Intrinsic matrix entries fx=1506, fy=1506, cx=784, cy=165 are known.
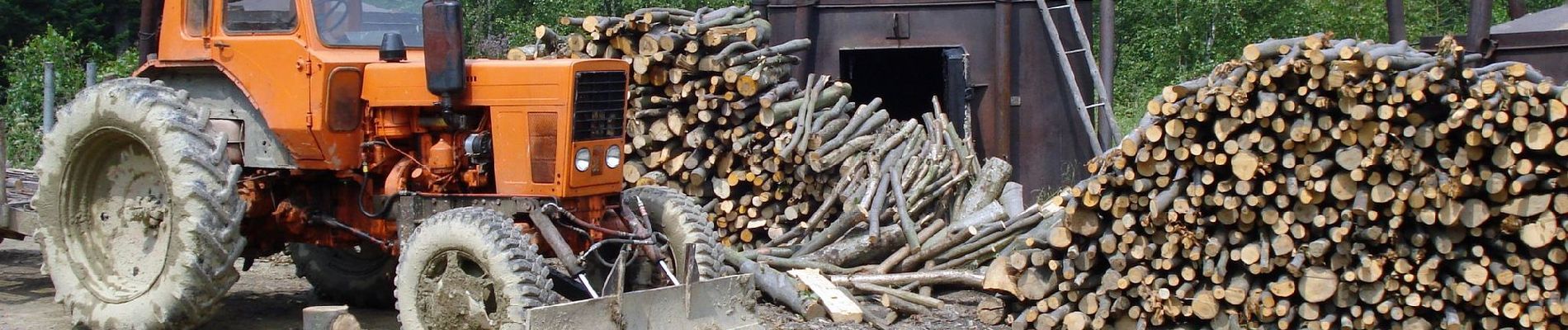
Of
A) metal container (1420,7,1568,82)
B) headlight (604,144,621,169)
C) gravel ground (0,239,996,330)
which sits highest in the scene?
metal container (1420,7,1568,82)

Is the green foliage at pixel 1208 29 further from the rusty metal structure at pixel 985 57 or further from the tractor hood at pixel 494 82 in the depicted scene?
the tractor hood at pixel 494 82

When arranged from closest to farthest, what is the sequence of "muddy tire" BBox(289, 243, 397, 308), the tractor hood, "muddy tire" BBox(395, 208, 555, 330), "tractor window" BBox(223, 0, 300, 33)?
1. "muddy tire" BBox(395, 208, 555, 330)
2. the tractor hood
3. "tractor window" BBox(223, 0, 300, 33)
4. "muddy tire" BBox(289, 243, 397, 308)

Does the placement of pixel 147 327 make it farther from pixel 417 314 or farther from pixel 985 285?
pixel 985 285

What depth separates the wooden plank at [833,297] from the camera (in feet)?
27.2

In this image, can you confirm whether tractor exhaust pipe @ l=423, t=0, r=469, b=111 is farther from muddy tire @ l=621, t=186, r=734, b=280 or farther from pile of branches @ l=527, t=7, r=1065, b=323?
pile of branches @ l=527, t=7, r=1065, b=323

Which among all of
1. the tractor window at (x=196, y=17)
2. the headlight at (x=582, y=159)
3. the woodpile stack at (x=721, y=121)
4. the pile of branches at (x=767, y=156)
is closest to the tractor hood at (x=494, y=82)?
the headlight at (x=582, y=159)

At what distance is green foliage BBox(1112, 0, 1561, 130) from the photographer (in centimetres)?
1980

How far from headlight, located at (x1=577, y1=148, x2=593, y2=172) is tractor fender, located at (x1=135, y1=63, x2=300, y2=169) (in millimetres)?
1631

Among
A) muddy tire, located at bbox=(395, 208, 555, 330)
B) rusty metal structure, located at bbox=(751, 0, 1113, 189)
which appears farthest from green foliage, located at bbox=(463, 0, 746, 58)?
muddy tire, located at bbox=(395, 208, 555, 330)

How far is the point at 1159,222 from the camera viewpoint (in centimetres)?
754

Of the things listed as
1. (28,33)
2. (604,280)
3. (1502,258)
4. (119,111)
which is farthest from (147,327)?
(28,33)

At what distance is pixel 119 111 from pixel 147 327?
108 cm

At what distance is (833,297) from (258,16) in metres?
3.44

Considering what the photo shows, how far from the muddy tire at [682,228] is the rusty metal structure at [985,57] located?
4.91 m
